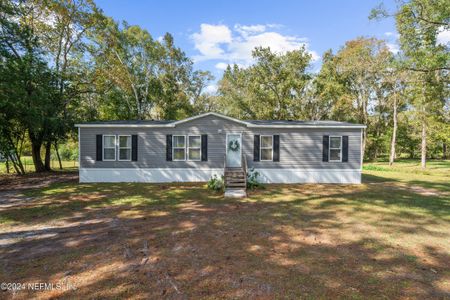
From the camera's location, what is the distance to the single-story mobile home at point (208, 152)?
12.6 meters

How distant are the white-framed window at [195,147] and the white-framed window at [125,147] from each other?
3.23m

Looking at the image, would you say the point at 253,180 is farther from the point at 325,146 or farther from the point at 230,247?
the point at 230,247

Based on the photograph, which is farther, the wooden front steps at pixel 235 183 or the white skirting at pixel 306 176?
the white skirting at pixel 306 176

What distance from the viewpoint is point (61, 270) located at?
389 centimetres

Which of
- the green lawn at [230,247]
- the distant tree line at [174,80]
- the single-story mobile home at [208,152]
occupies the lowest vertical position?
the green lawn at [230,247]

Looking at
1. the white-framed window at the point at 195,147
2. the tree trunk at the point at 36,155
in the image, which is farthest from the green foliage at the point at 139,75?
the white-framed window at the point at 195,147

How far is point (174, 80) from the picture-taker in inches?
1057

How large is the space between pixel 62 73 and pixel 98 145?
8259 millimetres

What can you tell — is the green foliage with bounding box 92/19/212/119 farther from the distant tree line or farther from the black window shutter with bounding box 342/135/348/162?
the black window shutter with bounding box 342/135/348/162

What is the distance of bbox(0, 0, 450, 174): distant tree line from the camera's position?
13.2 m

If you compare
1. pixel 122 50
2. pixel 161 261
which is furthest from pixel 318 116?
pixel 161 261

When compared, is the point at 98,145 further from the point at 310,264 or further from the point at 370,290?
the point at 370,290

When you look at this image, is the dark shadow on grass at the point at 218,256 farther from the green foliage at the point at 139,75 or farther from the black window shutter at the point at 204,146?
the green foliage at the point at 139,75

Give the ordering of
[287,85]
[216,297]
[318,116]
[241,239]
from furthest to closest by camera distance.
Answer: [318,116], [287,85], [241,239], [216,297]
